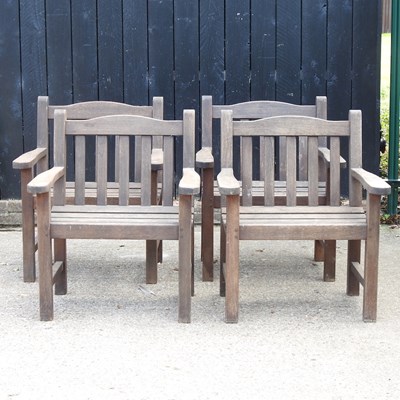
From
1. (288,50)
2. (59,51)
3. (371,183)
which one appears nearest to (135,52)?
(59,51)

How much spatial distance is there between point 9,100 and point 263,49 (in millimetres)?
2119

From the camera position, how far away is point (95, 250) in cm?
679

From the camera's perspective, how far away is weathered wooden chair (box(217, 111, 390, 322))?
4996 mm

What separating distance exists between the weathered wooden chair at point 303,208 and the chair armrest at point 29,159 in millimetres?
1256

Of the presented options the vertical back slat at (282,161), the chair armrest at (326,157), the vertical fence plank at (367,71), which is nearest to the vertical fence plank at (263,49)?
the vertical fence plank at (367,71)

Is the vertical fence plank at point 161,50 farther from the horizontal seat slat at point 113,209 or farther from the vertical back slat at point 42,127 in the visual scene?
the horizontal seat slat at point 113,209

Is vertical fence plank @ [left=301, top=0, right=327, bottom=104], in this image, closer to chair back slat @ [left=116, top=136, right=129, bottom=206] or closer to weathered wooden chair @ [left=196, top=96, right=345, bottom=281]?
weathered wooden chair @ [left=196, top=96, right=345, bottom=281]

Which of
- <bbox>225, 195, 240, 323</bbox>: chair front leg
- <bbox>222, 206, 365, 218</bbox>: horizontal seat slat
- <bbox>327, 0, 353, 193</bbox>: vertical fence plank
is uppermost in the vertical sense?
<bbox>327, 0, 353, 193</bbox>: vertical fence plank

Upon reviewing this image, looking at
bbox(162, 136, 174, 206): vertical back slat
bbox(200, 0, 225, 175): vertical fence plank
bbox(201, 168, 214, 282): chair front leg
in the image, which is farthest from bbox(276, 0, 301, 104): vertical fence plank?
bbox(162, 136, 174, 206): vertical back slat

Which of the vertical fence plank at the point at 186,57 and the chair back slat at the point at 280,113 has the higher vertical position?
the vertical fence plank at the point at 186,57

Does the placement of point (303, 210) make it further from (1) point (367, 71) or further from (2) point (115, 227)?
(1) point (367, 71)

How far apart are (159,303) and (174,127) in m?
1.03

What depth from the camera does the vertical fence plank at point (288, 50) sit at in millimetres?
7445

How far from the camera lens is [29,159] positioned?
19.0 feet
